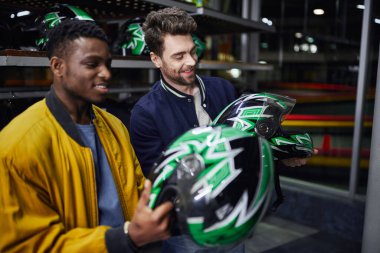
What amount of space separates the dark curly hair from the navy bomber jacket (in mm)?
185

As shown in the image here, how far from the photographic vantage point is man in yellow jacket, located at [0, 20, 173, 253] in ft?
2.76

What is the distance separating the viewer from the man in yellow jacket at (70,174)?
0.84m

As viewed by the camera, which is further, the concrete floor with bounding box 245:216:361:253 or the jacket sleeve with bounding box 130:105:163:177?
the concrete floor with bounding box 245:216:361:253

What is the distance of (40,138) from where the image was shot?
88 cm

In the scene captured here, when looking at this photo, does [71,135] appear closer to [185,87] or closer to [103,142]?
[103,142]

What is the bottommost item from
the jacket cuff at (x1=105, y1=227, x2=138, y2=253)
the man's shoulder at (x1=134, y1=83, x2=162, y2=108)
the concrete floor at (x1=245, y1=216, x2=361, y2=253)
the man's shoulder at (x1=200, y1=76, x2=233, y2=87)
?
the concrete floor at (x1=245, y1=216, x2=361, y2=253)

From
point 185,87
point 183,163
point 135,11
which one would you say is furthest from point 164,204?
point 135,11

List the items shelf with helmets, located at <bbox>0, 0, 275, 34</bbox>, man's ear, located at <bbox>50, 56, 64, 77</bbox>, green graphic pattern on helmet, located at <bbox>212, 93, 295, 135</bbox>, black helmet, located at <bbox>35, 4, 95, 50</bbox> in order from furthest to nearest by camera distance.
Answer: shelf with helmets, located at <bbox>0, 0, 275, 34</bbox>
black helmet, located at <bbox>35, 4, 95, 50</bbox>
green graphic pattern on helmet, located at <bbox>212, 93, 295, 135</bbox>
man's ear, located at <bbox>50, 56, 64, 77</bbox>

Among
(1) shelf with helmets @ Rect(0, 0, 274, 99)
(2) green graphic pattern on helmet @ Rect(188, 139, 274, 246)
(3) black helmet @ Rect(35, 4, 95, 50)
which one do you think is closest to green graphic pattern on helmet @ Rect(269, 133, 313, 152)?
(2) green graphic pattern on helmet @ Rect(188, 139, 274, 246)

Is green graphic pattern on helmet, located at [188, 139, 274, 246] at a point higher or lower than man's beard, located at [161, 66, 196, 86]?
lower

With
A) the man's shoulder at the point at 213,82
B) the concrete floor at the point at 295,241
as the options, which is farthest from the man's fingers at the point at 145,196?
the concrete floor at the point at 295,241

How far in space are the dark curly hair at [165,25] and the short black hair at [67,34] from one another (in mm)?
→ 542

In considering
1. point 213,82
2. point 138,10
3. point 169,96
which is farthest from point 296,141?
point 138,10

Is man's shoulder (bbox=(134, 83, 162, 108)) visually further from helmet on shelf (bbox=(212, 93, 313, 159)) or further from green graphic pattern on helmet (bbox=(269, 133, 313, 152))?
green graphic pattern on helmet (bbox=(269, 133, 313, 152))
